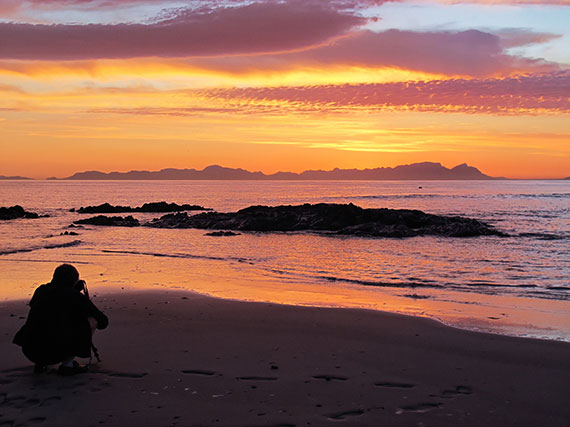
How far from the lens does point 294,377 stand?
640 centimetres

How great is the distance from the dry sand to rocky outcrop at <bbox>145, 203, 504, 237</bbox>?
21.3 m

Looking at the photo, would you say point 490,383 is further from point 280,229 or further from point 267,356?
point 280,229

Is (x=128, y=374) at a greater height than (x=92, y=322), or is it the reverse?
(x=92, y=322)

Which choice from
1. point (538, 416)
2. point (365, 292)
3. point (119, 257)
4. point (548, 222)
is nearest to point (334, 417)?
point (538, 416)

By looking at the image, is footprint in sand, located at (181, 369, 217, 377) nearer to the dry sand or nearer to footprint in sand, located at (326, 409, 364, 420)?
the dry sand

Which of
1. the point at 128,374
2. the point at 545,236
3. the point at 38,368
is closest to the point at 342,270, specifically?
the point at 128,374

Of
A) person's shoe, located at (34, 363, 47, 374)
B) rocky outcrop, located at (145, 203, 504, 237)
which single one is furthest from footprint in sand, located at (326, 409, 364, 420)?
rocky outcrop, located at (145, 203, 504, 237)

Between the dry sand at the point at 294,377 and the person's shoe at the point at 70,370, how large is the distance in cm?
11

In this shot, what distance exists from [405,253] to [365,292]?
29.9 ft

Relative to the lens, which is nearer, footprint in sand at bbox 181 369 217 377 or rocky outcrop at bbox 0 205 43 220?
footprint in sand at bbox 181 369 217 377

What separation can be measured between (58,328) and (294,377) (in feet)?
9.96

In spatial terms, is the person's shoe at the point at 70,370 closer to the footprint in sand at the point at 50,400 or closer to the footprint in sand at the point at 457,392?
the footprint in sand at the point at 50,400

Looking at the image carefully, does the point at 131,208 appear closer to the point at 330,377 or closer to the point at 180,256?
the point at 180,256

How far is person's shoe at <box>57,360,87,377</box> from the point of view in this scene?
20.9ft
